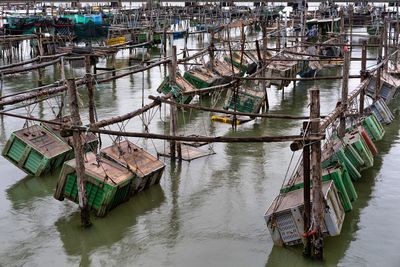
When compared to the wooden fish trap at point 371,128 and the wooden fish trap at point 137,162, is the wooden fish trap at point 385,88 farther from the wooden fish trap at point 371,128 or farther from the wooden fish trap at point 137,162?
the wooden fish trap at point 137,162

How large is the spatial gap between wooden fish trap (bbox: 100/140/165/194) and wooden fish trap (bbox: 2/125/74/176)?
2.09 metres

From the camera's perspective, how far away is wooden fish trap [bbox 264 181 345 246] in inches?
380

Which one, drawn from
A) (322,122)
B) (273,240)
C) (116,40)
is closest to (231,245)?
(273,240)

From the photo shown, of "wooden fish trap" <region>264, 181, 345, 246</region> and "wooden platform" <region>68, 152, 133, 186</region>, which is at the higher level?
"wooden platform" <region>68, 152, 133, 186</region>

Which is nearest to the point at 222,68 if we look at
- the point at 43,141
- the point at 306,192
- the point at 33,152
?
the point at 43,141

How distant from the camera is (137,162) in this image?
42.2 ft

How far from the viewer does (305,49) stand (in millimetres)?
32344

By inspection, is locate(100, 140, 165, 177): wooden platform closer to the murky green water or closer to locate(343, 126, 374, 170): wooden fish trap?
the murky green water

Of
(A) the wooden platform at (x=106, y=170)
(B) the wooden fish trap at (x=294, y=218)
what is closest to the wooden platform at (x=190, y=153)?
(A) the wooden platform at (x=106, y=170)

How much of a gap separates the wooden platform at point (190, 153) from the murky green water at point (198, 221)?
0.28 metres

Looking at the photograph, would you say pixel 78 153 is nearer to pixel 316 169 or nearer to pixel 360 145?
pixel 316 169

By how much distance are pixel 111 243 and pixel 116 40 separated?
28.2 metres

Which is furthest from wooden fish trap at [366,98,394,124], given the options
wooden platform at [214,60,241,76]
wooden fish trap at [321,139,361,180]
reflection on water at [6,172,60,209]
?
reflection on water at [6,172,60,209]

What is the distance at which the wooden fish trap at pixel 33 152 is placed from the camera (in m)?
14.0
